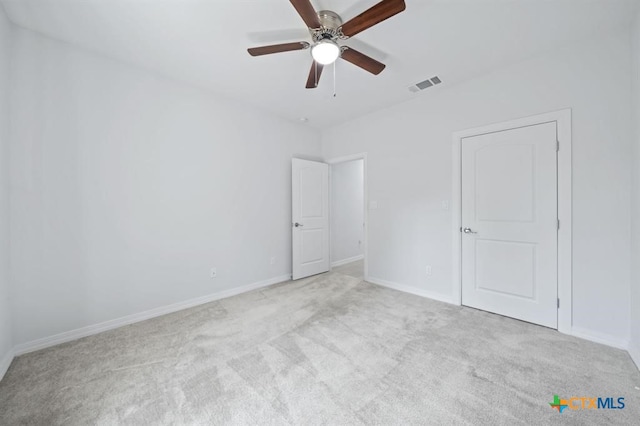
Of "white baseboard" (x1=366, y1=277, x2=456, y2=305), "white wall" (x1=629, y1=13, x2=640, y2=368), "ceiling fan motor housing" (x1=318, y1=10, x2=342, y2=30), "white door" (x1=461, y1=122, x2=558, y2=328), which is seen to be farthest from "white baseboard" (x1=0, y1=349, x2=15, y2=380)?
"white wall" (x1=629, y1=13, x2=640, y2=368)

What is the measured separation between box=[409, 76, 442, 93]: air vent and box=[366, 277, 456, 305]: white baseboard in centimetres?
262

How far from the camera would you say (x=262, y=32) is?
6.75 feet

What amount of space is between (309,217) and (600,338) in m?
3.53

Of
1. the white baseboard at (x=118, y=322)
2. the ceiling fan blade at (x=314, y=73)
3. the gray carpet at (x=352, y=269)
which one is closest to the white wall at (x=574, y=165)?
the gray carpet at (x=352, y=269)

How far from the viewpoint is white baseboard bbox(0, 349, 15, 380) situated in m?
1.76

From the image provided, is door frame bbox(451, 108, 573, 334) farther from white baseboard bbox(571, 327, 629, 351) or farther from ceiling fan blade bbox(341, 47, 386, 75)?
ceiling fan blade bbox(341, 47, 386, 75)

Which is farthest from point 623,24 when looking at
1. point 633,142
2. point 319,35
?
point 319,35

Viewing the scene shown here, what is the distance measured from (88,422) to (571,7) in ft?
14.0

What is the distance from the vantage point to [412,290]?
335cm

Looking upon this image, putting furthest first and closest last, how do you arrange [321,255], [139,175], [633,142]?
[321,255] < [139,175] < [633,142]

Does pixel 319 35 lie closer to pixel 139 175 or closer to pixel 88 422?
pixel 139 175

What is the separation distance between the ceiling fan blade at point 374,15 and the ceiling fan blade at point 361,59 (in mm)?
186

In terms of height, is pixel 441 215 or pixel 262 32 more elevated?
pixel 262 32

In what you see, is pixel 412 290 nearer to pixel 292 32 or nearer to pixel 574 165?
pixel 574 165
